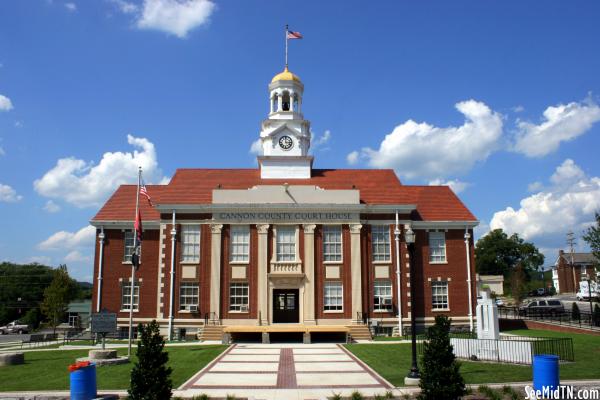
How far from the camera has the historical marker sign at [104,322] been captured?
29750 mm

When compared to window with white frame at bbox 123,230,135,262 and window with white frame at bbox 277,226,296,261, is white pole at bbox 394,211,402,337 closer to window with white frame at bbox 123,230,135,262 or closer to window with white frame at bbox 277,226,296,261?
window with white frame at bbox 277,226,296,261

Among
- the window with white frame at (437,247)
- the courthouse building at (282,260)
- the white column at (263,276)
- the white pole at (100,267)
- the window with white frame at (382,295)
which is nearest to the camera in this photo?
the white column at (263,276)

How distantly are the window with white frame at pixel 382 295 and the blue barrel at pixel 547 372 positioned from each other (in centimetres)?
2150

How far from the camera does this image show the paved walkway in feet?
53.6

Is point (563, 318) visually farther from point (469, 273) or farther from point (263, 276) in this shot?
point (263, 276)

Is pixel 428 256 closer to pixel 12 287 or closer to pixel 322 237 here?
pixel 322 237

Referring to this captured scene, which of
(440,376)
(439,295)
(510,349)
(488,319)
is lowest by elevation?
(510,349)

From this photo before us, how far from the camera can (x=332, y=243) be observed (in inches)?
1457

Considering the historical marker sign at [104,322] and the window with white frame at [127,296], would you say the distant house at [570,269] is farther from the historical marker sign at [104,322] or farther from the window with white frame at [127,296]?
the historical marker sign at [104,322]

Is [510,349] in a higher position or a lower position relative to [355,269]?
A: lower

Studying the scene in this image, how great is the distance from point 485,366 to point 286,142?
2602 cm

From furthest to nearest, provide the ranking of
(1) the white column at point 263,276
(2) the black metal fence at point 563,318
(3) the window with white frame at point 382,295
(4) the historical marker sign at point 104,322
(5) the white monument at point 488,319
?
(3) the window with white frame at point 382,295
(1) the white column at point 263,276
(2) the black metal fence at point 563,318
(4) the historical marker sign at point 104,322
(5) the white monument at point 488,319

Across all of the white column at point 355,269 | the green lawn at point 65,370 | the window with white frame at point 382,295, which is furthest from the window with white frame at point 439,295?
the green lawn at point 65,370

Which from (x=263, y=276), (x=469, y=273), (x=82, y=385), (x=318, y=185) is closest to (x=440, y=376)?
(x=82, y=385)
